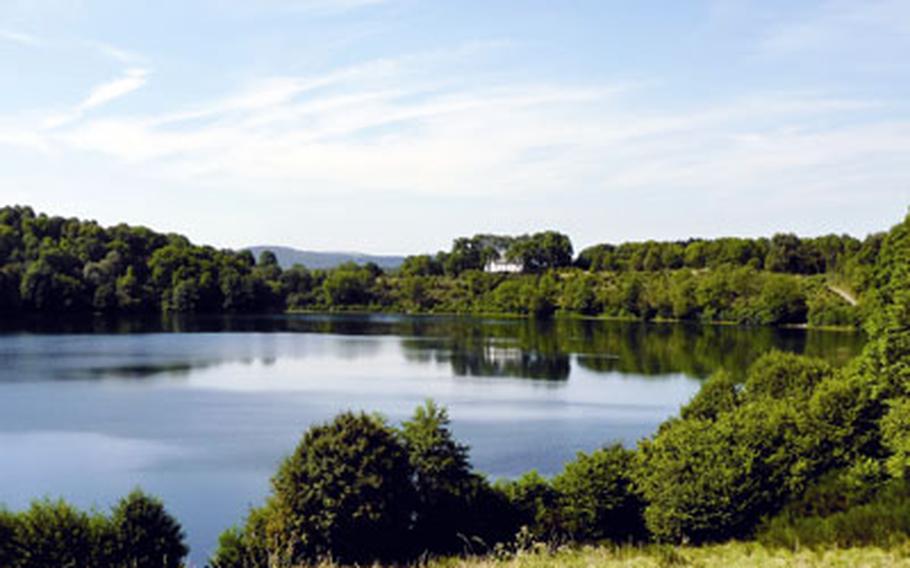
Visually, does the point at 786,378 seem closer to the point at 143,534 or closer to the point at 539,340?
the point at 143,534

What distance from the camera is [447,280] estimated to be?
176500 mm

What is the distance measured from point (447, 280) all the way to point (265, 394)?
12437 centimetres

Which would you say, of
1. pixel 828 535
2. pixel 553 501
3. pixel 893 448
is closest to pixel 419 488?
pixel 553 501

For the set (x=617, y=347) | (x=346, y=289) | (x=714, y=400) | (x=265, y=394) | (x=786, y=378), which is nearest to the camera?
(x=714, y=400)

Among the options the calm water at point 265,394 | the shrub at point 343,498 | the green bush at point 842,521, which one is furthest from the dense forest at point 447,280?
the shrub at point 343,498

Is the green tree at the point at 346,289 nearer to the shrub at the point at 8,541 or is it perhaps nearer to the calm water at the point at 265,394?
the calm water at the point at 265,394

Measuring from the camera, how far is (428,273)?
18575 centimetres

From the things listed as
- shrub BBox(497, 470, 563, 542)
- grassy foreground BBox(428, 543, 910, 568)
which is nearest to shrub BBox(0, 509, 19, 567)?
grassy foreground BBox(428, 543, 910, 568)

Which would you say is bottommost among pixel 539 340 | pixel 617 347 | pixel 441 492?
pixel 441 492

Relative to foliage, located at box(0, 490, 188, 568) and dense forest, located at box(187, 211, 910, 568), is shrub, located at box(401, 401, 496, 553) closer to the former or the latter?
dense forest, located at box(187, 211, 910, 568)

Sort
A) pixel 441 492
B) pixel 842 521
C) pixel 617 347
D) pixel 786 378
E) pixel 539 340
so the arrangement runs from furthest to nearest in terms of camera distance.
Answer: pixel 539 340
pixel 617 347
pixel 786 378
pixel 441 492
pixel 842 521

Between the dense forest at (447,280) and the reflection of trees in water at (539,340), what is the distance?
365 inches

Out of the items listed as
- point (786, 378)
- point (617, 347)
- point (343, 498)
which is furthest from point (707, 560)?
point (617, 347)

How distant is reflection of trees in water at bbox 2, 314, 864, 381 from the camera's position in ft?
233
